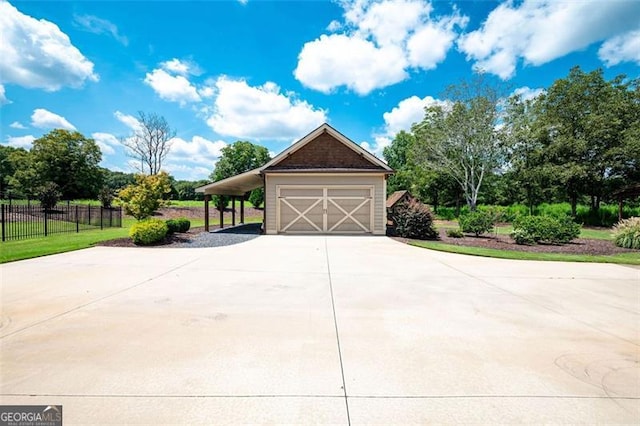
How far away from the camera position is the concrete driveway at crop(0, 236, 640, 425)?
7.00ft

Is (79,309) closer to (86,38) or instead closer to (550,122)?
(86,38)

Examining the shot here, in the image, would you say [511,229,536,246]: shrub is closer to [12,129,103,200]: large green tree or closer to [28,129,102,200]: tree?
[28,129,102,200]: tree

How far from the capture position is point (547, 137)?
1026 inches

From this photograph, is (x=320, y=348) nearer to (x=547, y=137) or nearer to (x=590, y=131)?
(x=590, y=131)

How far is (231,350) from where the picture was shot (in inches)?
115

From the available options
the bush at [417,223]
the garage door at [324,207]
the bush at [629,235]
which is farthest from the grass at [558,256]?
the garage door at [324,207]

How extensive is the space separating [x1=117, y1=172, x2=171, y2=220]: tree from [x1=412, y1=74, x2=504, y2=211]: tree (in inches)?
967

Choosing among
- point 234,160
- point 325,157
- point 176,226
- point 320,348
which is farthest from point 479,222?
point 234,160

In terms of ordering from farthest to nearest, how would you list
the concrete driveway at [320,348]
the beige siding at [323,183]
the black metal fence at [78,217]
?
the black metal fence at [78,217]
the beige siding at [323,183]
the concrete driveway at [320,348]

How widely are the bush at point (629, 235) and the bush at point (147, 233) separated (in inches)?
695

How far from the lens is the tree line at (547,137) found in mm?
23047

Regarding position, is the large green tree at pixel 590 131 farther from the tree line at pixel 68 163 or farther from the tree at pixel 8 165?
the tree at pixel 8 165

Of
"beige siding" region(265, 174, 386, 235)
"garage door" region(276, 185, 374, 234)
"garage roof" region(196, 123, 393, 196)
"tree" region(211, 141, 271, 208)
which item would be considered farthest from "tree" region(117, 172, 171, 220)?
"tree" region(211, 141, 271, 208)

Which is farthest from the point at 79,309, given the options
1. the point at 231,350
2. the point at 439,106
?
the point at 439,106
